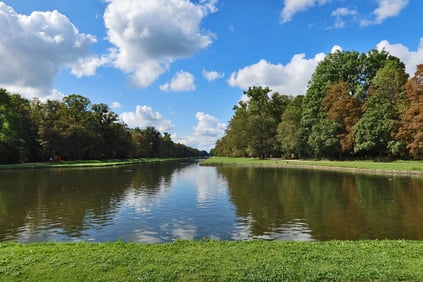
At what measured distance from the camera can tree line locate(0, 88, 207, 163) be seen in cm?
6419

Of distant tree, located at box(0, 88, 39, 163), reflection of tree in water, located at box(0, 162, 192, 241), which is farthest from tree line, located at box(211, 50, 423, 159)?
distant tree, located at box(0, 88, 39, 163)

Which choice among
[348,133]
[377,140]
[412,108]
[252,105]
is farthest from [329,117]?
[252,105]

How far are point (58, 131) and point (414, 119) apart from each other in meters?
72.4

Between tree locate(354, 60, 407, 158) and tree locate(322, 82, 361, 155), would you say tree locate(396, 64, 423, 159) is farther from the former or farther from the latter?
tree locate(322, 82, 361, 155)

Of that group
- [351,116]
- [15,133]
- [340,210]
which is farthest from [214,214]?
[15,133]

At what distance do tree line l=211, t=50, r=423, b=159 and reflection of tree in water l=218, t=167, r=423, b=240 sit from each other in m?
25.4

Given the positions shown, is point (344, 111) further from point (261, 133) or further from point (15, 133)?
point (15, 133)

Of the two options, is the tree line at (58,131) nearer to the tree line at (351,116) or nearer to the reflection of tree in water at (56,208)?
the tree line at (351,116)

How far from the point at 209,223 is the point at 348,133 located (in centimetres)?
5234

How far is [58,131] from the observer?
76.1m

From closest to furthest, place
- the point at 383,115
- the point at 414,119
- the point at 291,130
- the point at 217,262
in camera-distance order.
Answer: the point at 217,262, the point at 414,119, the point at 383,115, the point at 291,130

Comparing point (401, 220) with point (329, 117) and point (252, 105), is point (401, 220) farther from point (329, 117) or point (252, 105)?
point (252, 105)

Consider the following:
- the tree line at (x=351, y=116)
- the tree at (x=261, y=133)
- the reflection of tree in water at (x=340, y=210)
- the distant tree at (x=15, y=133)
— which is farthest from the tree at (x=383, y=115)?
the distant tree at (x=15, y=133)

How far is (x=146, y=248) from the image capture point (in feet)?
27.9
